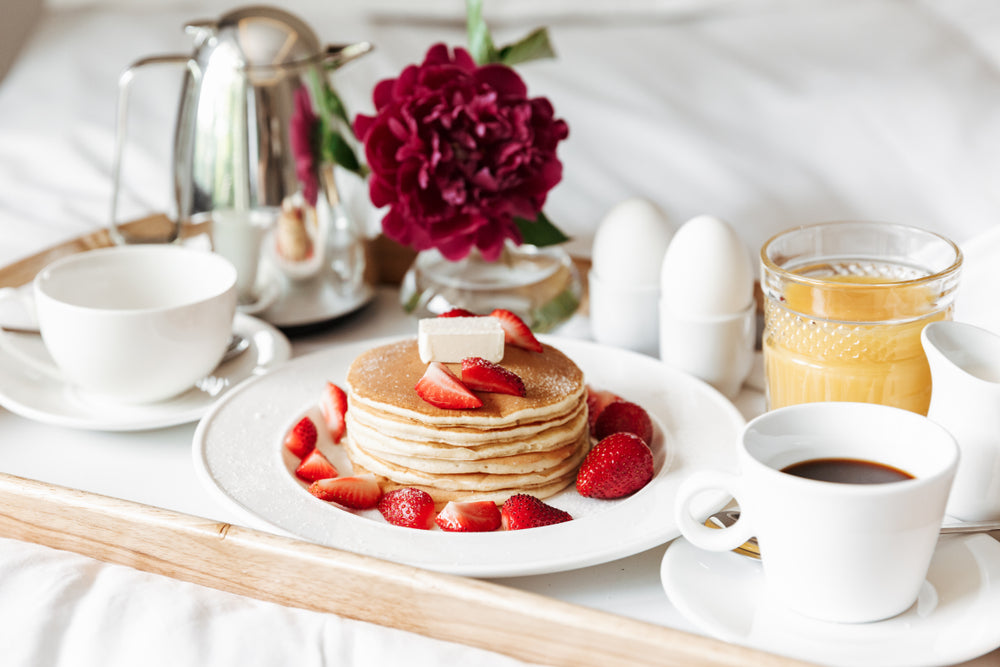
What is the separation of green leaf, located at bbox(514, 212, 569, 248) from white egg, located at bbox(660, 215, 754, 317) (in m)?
0.20

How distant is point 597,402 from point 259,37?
0.58 meters

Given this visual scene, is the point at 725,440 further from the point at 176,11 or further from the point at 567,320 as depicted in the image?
the point at 176,11

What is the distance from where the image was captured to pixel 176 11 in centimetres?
221

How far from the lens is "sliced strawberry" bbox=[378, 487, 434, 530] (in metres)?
0.79

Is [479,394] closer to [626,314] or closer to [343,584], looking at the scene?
[343,584]

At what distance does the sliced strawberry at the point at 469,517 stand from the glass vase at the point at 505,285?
0.43 meters

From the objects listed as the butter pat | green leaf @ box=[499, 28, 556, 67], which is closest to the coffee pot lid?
green leaf @ box=[499, 28, 556, 67]

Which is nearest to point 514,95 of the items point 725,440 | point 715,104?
point 725,440

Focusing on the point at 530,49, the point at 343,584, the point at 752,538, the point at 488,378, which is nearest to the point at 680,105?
the point at 530,49

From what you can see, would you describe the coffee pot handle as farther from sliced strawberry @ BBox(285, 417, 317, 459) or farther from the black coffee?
the black coffee

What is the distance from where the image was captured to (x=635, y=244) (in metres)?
1.09

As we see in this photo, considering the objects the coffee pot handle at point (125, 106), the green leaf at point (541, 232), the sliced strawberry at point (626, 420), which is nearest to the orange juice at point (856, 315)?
the sliced strawberry at point (626, 420)

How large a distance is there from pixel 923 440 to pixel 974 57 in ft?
4.85

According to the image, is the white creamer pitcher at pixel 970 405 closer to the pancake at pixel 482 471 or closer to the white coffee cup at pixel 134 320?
the pancake at pixel 482 471
